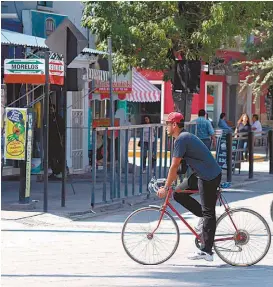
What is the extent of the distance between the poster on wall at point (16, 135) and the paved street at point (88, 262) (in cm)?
116

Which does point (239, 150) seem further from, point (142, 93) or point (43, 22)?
point (142, 93)

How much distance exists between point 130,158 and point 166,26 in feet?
12.4

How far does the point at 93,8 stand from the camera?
66.0 feet

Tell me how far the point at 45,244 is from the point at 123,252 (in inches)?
45.6

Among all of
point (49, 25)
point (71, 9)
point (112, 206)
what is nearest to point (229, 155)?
point (49, 25)

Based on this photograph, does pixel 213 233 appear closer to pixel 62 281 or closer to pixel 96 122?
pixel 62 281

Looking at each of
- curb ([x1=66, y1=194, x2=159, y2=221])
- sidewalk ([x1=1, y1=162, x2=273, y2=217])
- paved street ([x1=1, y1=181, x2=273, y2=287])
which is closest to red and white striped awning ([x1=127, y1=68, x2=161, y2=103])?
sidewalk ([x1=1, y1=162, x2=273, y2=217])

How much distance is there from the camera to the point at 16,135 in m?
13.7

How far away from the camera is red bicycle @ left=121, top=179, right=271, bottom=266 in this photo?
30.7 ft

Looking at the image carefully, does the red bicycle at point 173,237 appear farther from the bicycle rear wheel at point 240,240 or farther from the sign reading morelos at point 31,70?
the sign reading morelos at point 31,70

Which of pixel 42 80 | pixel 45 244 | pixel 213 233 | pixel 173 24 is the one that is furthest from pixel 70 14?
pixel 213 233

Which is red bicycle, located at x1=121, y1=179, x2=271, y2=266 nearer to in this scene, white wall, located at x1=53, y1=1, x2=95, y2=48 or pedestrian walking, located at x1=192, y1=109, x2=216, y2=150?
pedestrian walking, located at x1=192, y1=109, x2=216, y2=150

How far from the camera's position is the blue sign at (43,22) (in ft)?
68.7

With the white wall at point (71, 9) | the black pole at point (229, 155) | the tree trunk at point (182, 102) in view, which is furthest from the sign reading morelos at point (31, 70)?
the white wall at point (71, 9)
